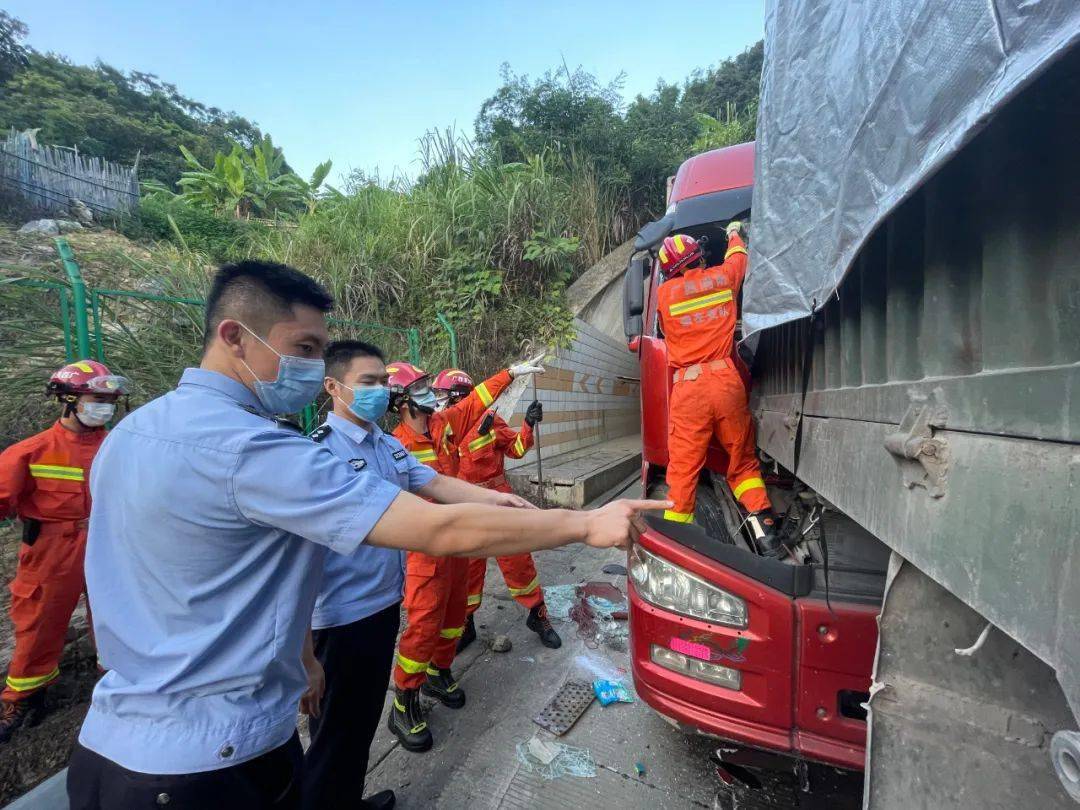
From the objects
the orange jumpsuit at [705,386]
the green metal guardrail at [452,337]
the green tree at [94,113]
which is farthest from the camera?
the green tree at [94,113]

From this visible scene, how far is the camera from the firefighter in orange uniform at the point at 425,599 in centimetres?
245

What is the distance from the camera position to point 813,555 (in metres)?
1.97

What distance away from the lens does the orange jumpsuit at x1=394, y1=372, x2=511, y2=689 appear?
2473mm

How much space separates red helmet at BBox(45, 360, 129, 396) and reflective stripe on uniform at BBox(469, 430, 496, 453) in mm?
2165

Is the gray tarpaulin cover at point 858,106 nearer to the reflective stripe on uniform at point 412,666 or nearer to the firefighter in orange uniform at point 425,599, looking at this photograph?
the firefighter in orange uniform at point 425,599

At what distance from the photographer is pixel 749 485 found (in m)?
2.56

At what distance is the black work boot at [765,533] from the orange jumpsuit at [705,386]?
0.09 meters

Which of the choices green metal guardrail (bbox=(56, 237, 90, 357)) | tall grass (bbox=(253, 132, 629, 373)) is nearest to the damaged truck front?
green metal guardrail (bbox=(56, 237, 90, 357))

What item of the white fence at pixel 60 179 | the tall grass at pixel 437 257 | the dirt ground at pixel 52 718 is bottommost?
the dirt ground at pixel 52 718

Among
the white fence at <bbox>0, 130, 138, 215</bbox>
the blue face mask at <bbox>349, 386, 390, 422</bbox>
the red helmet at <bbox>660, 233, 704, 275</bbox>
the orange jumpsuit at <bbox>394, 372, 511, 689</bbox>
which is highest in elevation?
the white fence at <bbox>0, 130, 138, 215</bbox>

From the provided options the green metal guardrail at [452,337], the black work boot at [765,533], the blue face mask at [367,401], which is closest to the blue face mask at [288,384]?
the blue face mask at [367,401]

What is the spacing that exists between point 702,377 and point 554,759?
2.02 m

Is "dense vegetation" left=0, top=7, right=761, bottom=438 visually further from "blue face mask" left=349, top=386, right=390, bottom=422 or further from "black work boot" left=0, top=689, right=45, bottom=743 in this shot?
"blue face mask" left=349, top=386, right=390, bottom=422

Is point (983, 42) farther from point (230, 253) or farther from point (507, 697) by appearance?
point (230, 253)
